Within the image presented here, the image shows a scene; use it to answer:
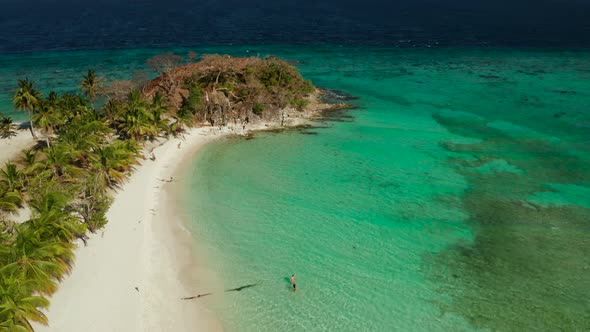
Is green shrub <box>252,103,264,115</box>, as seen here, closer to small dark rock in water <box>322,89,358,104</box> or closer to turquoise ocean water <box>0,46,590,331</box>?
turquoise ocean water <box>0,46,590,331</box>

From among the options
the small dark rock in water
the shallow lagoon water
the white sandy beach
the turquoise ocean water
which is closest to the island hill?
the white sandy beach

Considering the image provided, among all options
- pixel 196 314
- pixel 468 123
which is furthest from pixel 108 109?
pixel 468 123

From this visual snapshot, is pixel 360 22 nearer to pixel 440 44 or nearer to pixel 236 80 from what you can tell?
pixel 440 44

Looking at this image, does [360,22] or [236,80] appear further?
[360,22]

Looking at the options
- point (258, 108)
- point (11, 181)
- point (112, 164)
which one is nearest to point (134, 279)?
point (112, 164)

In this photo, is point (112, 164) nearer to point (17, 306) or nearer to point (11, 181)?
point (11, 181)
